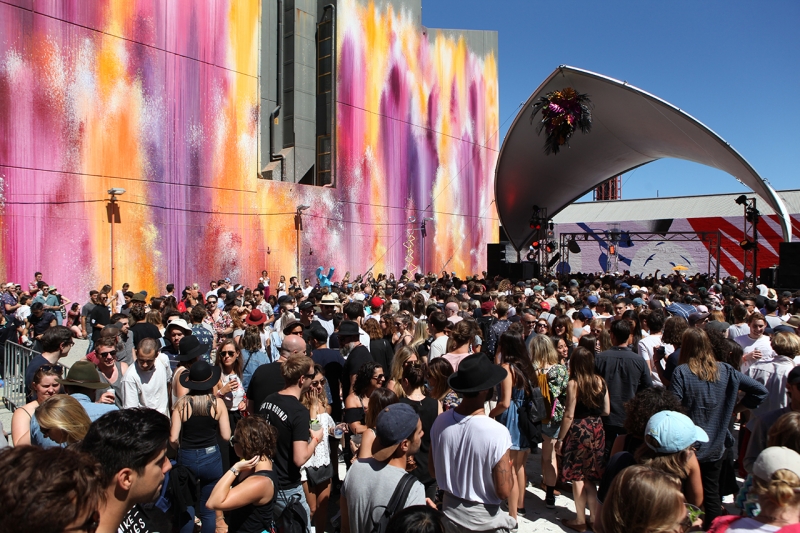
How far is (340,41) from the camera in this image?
20.9m

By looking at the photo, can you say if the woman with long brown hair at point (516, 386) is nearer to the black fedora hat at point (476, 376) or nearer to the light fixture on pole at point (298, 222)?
the black fedora hat at point (476, 376)

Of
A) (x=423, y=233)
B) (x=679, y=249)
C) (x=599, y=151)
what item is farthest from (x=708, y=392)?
(x=679, y=249)

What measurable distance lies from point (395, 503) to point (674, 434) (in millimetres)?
1357

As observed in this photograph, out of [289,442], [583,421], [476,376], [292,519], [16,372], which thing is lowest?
[16,372]

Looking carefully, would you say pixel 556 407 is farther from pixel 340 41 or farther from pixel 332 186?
pixel 340 41

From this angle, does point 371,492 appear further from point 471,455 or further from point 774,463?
point 774,463

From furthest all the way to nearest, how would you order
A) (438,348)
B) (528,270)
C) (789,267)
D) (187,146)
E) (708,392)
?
(528,270) → (187,146) → (789,267) → (438,348) → (708,392)

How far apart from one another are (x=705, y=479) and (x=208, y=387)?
336 centimetres

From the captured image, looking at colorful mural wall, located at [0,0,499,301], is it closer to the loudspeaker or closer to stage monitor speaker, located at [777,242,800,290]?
the loudspeaker

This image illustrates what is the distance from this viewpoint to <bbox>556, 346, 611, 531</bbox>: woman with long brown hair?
4.45m

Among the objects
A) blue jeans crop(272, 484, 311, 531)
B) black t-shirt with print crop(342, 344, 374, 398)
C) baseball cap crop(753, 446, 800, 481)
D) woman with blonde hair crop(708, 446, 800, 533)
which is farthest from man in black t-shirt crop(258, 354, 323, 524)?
baseball cap crop(753, 446, 800, 481)

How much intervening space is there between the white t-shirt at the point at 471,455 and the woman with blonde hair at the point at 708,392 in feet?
5.61

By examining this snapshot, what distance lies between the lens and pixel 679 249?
29.1 meters

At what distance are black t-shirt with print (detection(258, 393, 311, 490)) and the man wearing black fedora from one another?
3.03 feet
